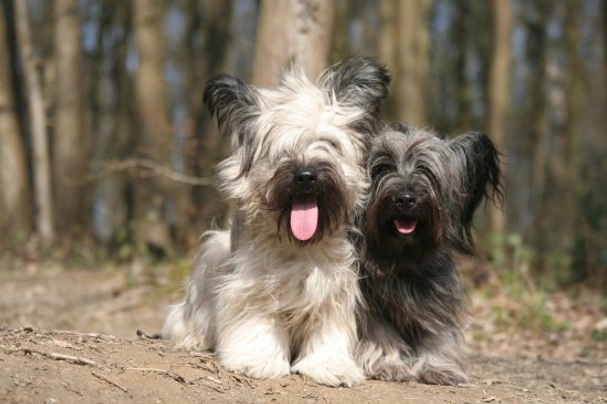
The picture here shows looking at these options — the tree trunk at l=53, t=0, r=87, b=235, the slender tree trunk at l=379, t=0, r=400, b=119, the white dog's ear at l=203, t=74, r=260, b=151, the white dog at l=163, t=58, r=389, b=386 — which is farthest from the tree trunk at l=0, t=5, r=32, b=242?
the white dog at l=163, t=58, r=389, b=386

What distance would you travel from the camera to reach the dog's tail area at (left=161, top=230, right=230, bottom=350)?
5.45 meters

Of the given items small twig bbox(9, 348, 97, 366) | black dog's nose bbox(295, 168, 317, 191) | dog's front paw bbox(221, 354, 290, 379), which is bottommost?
dog's front paw bbox(221, 354, 290, 379)

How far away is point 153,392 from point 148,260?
8335mm

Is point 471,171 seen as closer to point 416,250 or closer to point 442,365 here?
point 416,250

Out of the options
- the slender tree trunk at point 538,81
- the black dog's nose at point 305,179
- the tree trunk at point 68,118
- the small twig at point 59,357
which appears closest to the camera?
the small twig at point 59,357

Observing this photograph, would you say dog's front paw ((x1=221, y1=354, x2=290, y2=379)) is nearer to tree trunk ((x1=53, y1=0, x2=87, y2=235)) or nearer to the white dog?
the white dog

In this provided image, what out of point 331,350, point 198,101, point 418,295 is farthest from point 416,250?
point 198,101

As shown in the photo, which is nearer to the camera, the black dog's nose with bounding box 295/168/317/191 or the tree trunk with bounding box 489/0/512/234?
the black dog's nose with bounding box 295/168/317/191

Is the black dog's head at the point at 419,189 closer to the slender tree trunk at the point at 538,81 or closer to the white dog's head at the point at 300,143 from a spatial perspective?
the white dog's head at the point at 300,143

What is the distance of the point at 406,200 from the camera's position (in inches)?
186

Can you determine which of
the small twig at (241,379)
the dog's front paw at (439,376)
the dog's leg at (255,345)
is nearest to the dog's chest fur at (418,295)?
the dog's front paw at (439,376)

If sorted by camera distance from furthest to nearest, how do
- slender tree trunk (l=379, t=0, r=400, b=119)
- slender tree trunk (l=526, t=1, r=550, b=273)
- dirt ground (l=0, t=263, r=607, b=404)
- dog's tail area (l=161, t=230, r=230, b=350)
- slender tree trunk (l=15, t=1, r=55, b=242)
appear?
1. slender tree trunk (l=526, t=1, r=550, b=273)
2. slender tree trunk (l=15, t=1, r=55, b=242)
3. slender tree trunk (l=379, t=0, r=400, b=119)
4. dog's tail area (l=161, t=230, r=230, b=350)
5. dirt ground (l=0, t=263, r=607, b=404)

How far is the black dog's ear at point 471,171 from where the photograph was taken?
17.0 ft

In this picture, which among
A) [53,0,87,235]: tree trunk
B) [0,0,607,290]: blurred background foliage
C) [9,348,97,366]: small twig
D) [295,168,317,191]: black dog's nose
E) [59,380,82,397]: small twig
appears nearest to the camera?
[59,380,82,397]: small twig
